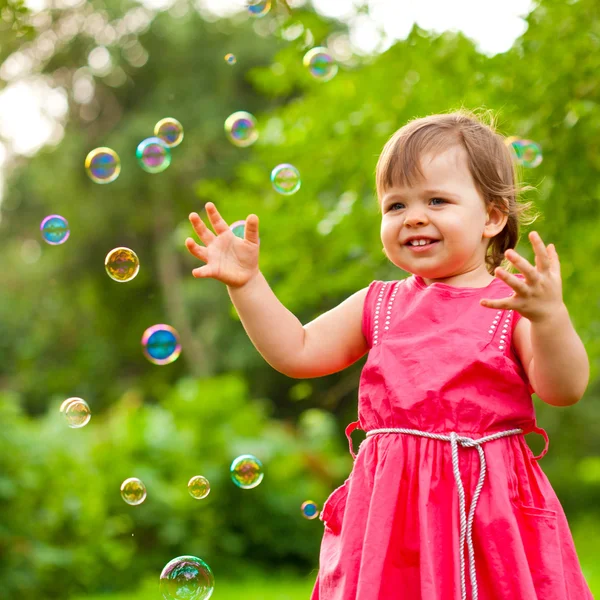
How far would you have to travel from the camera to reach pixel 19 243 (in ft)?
65.9

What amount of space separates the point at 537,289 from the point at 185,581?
5.64 feet

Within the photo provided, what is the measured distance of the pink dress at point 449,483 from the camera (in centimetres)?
192

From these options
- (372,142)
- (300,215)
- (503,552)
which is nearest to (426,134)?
(503,552)

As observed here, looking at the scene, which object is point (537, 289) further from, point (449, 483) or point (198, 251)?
point (198, 251)

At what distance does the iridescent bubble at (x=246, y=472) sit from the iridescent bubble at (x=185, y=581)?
44 centimetres

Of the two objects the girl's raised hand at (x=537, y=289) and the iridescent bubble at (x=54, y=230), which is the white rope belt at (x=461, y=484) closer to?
the girl's raised hand at (x=537, y=289)

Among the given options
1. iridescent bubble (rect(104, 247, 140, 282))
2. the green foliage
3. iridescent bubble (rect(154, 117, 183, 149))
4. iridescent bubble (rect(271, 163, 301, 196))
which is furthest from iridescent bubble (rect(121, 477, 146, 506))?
the green foliage

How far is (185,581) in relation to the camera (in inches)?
117

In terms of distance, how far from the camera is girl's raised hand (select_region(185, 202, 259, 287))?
219 cm

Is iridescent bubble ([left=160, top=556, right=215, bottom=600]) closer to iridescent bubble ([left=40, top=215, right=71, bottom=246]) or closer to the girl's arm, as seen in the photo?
the girl's arm

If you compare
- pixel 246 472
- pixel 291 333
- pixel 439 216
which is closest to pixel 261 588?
pixel 246 472

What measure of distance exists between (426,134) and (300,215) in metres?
3.97

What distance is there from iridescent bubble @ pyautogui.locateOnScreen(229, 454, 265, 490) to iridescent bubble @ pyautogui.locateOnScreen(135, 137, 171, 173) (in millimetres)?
1300

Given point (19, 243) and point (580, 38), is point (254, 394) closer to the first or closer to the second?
point (19, 243)
